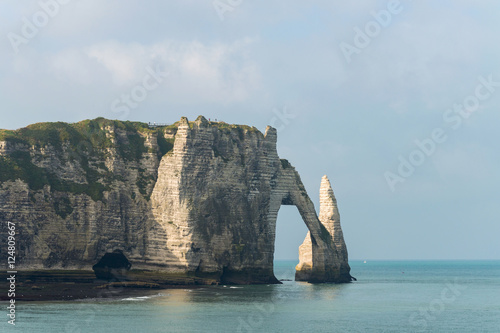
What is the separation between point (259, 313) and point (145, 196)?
117 feet

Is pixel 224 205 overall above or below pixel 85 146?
below

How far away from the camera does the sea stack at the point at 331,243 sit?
108812 millimetres

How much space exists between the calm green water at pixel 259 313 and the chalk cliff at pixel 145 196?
948cm

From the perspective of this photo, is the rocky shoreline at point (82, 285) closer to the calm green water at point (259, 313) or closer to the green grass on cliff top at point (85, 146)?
the calm green water at point (259, 313)

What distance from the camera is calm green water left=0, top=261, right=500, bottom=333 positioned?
60.3 meters

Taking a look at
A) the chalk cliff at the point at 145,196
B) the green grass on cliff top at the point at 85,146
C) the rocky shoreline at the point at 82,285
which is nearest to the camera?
the rocky shoreline at the point at 82,285

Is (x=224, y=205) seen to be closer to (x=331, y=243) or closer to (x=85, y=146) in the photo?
(x=331, y=243)

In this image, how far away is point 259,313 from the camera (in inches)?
2672

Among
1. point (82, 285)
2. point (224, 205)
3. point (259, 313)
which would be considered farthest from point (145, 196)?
point (259, 313)

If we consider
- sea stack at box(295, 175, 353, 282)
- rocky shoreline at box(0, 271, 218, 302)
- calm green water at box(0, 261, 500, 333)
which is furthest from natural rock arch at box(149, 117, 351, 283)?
calm green water at box(0, 261, 500, 333)

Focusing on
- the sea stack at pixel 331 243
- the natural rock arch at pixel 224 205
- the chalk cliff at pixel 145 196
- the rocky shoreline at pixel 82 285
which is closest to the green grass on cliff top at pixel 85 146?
the chalk cliff at pixel 145 196

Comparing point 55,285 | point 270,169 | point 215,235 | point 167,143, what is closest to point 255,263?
point 215,235

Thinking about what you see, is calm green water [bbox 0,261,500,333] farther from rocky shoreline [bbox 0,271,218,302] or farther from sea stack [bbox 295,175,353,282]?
sea stack [bbox 295,175,353,282]

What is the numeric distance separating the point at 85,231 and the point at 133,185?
957cm
